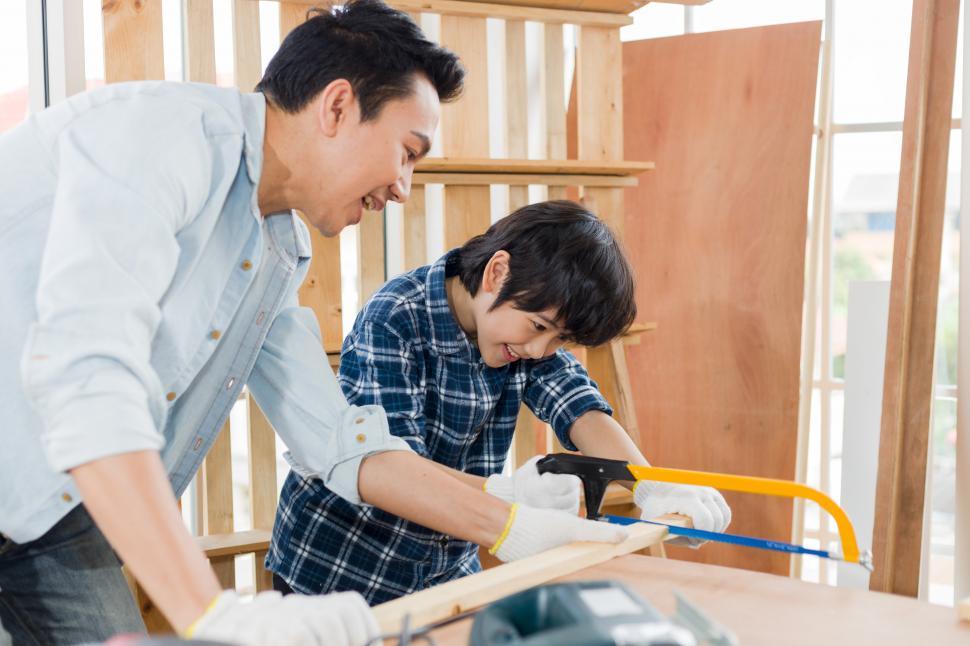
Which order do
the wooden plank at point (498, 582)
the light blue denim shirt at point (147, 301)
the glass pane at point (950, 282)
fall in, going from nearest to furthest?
the light blue denim shirt at point (147, 301) < the wooden plank at point (498, 582) < the glass pane at point (950, 282)

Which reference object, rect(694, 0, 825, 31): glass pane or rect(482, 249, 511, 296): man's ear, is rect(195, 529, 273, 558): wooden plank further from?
rect(694, 0, 825, 31): glass pane

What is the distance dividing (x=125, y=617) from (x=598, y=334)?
908 millimetres

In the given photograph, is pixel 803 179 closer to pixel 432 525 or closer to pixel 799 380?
pixel 799 380

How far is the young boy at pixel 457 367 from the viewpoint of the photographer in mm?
1610

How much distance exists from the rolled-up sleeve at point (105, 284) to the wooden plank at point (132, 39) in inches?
37.7

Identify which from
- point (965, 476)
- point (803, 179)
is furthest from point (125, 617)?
point (803, 179)

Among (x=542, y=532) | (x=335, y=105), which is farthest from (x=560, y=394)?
(x=335, y=105)

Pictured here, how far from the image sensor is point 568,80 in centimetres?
356

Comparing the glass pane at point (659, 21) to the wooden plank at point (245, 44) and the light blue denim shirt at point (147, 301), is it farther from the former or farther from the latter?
the light blue denim shirt at point (147, 301)

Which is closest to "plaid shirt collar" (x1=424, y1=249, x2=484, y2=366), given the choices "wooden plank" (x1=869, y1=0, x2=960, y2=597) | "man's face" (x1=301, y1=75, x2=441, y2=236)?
"man's face" (x1=301, y1=75, x2=441, y2=236)

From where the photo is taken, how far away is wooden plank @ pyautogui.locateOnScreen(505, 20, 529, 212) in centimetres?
239

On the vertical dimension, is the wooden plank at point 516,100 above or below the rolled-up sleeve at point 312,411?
above

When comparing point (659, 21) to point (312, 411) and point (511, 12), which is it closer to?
point (511, 12)

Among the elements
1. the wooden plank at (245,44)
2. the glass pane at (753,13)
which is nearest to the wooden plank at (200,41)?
the wooden plank at (245,44)
